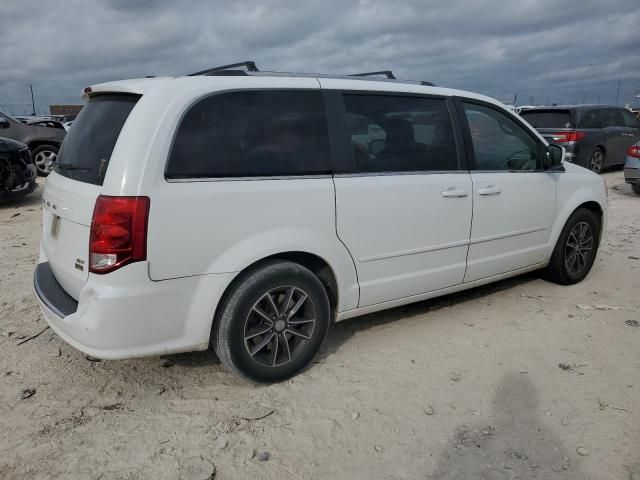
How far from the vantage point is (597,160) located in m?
12.3

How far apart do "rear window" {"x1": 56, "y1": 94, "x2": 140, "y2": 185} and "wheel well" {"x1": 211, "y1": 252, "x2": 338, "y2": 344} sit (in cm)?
87

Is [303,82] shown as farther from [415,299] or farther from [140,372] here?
[140,372]

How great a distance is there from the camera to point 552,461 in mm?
2547

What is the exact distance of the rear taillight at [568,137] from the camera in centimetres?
1154

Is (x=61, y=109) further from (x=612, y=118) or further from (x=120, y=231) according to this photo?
(x=120, y=231)

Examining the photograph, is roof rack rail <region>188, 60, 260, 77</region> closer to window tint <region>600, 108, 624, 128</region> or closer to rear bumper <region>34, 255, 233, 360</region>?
rear bumper <region>34, 255, 233, 360</region>

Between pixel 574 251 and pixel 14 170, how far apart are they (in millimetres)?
8195

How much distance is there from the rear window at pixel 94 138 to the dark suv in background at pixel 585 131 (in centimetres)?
1007

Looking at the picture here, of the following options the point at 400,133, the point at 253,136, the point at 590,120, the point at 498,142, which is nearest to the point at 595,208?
the point at 498,142

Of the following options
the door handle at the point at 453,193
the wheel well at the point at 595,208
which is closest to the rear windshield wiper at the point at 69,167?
the door handle at the point at 453,193

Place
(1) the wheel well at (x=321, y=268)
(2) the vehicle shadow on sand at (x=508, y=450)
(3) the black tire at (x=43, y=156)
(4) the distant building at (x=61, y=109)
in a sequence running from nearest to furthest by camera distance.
A: (2) the vehicle shadow on sand at (x=508, y=450) → (1) the wheel well at (x=321, y=268) → (3) the black tire at (x=43, y=156) → (4) the distant building at (x=61, y=109)

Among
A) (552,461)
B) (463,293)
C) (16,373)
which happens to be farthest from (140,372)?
(463,293)

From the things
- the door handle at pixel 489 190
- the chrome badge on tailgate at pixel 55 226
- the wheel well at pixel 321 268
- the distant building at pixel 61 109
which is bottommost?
the wheel well at pixel 321 268

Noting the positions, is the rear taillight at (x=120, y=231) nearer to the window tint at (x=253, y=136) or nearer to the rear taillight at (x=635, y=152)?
the window tint at (x=253, y=136)
